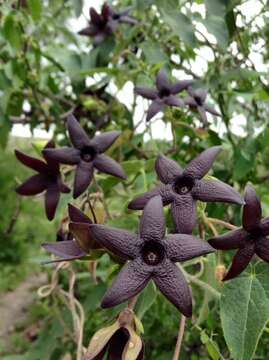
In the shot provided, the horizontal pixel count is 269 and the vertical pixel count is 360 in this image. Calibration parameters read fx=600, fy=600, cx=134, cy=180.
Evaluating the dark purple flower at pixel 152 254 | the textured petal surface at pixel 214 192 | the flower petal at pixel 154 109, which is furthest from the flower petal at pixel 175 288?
the flower petal at pixel 154 109

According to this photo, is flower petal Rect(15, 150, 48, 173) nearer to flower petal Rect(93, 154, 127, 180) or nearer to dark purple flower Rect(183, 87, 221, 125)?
flower petal Rect(93, 154, 127, 180)

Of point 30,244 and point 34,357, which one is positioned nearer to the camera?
point 34,357

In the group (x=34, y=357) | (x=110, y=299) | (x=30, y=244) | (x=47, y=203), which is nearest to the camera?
(x=110, y=299)

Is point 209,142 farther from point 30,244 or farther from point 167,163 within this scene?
point 30,244

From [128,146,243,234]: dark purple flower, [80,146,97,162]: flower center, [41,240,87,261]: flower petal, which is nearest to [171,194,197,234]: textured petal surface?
[128,146,243,234]: dark purple flower

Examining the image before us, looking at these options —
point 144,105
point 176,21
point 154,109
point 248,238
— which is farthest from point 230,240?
point 144,105

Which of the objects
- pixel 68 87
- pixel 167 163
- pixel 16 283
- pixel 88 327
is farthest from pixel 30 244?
pixel 167 163
